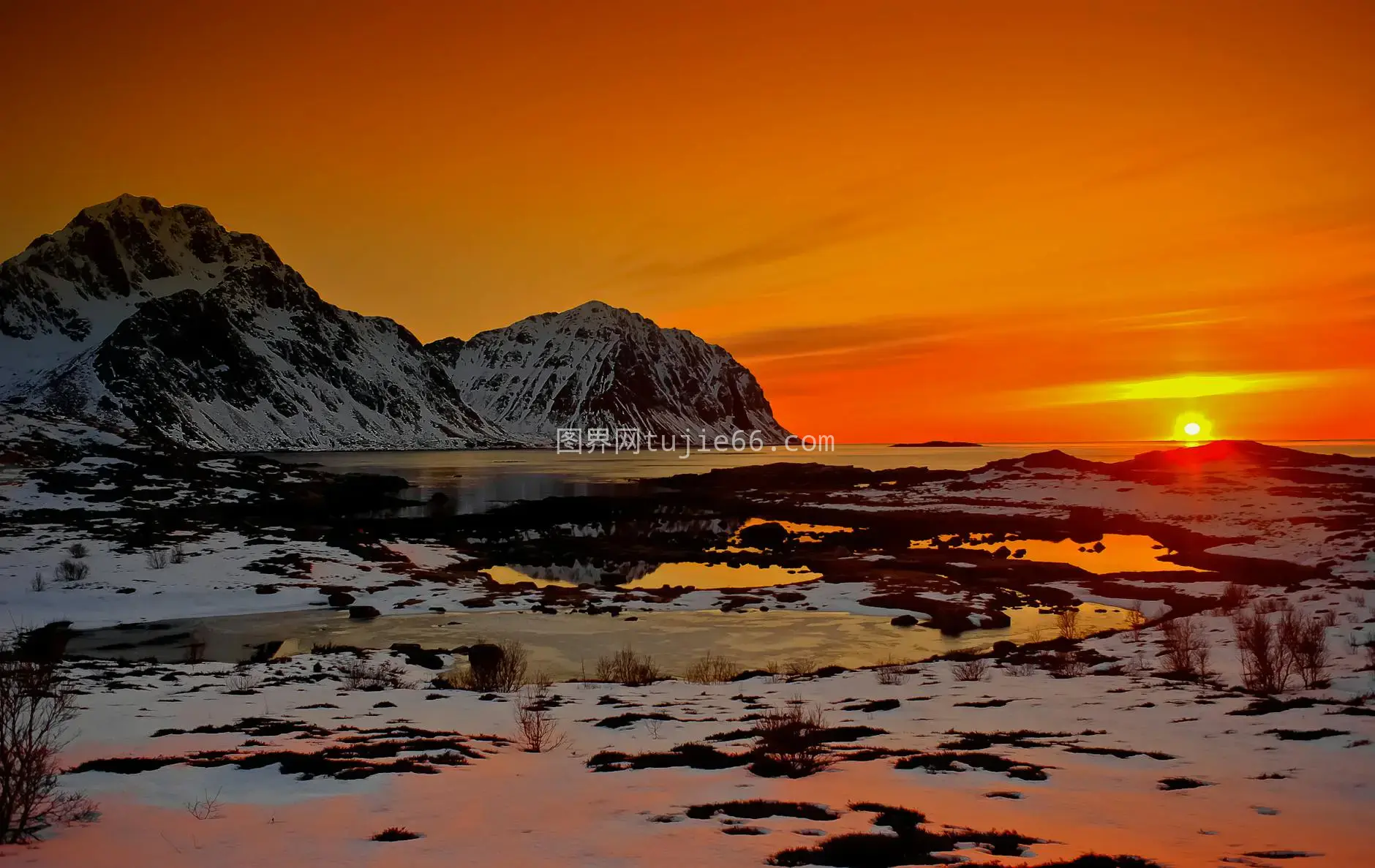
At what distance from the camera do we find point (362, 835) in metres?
10.2

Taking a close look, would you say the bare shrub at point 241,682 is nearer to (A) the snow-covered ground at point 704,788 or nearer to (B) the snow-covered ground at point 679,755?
(B) the snow-covered ground at point 679,755

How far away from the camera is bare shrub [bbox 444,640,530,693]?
2452 cm

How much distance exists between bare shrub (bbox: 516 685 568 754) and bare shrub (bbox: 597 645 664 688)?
4006mm

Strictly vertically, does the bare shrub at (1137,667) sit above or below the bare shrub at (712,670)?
above

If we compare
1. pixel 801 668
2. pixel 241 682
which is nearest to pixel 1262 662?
pixel 801 668

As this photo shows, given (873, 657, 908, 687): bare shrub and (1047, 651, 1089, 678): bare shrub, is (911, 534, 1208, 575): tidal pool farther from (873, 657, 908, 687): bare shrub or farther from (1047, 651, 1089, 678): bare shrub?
(873, 657, 908, 687): bare shrub

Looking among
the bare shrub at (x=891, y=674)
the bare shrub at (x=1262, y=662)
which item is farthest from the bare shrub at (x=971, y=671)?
the bare shrub at (x=1262, y=662)

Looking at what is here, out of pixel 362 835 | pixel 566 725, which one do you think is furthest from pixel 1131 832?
pixel 566 725

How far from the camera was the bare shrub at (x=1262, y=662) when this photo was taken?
1952cm

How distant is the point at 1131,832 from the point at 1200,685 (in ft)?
39.0

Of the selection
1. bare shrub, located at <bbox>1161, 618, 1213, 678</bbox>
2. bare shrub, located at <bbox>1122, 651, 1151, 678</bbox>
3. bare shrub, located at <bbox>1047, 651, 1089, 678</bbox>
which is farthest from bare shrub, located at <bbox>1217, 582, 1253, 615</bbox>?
bare shrub, located at <bbox>1047, 651, 1089, 678</bbox>

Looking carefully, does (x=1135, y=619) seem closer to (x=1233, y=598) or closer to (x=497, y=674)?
(x=1233, y=598)

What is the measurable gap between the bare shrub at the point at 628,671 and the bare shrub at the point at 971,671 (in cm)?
928

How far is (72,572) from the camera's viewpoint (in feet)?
125
